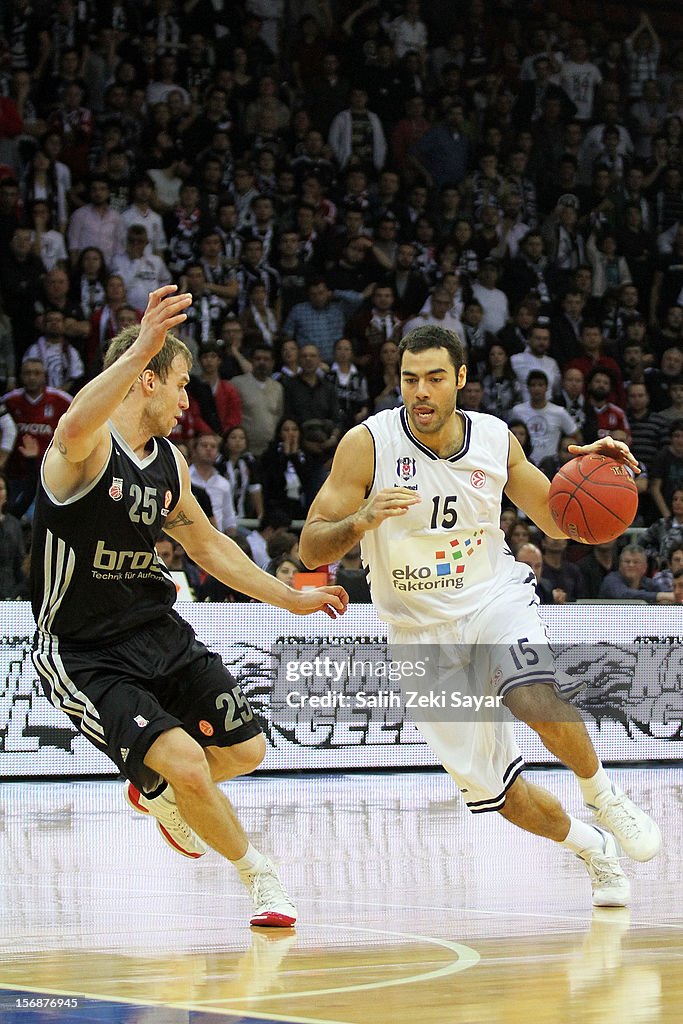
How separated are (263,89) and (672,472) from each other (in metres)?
5.78

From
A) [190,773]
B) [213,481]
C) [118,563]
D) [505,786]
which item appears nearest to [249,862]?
[190,773]

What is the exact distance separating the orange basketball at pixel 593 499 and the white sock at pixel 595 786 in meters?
0.93

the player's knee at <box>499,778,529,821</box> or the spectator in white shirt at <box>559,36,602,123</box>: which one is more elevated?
the spectator in white shirt at <box>559,36,602,123</box>

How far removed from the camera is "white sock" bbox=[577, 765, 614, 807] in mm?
5898

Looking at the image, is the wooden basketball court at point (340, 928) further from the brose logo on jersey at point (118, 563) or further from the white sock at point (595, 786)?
the brose logo on jersey at point (118, 563)

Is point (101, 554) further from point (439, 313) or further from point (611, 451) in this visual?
point (439, 313)

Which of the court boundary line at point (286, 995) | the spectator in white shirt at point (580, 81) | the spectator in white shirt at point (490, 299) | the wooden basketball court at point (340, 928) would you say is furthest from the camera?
the spectator in white shirt at point (580, 81)

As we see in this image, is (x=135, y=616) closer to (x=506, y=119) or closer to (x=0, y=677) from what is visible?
(x=0, y=677)

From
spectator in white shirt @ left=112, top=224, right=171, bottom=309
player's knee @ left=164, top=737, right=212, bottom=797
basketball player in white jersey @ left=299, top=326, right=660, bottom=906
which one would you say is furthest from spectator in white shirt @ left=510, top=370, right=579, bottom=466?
player's knee @ left=164, top=737, right=212, bottom=797

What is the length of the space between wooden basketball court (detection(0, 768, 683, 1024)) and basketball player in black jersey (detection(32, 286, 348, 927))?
43 cm

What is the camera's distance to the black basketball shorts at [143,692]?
5.07m

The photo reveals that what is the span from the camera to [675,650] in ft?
38.7

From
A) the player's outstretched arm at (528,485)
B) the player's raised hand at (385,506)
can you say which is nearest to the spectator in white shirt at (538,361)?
the player's outstretched arm at (528,485)

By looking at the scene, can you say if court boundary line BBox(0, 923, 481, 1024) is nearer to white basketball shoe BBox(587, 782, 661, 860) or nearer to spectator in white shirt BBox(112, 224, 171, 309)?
white basketball shoe BBox(587, 782, 661, 860)
